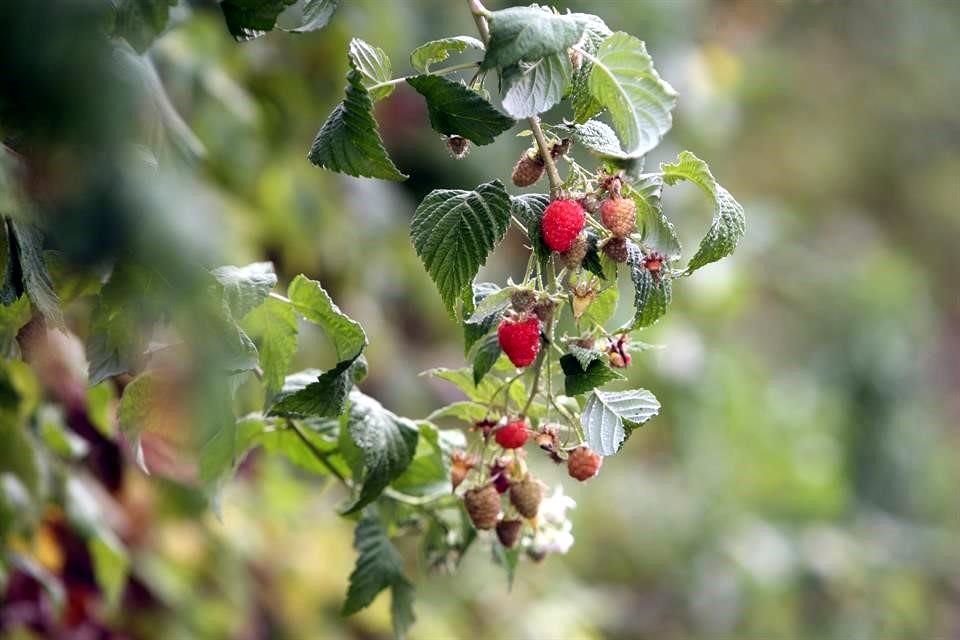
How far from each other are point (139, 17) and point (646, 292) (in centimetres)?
25

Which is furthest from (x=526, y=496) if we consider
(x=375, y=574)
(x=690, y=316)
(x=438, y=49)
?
(x=690, y=316)

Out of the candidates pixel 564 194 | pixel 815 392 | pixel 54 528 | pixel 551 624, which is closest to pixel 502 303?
pixel 564 194

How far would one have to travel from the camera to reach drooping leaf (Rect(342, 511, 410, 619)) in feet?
2.20

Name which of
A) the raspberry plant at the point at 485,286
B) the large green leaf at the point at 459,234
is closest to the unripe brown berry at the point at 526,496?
the raspberry plant at the point at 485,286

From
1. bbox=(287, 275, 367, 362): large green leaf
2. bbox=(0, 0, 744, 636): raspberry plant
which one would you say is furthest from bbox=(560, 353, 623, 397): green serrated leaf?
bbox=(287, 275, 367, 362): large green leaf

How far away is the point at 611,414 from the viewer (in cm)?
57

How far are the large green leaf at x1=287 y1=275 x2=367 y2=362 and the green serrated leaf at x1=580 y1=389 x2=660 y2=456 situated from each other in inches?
4.7

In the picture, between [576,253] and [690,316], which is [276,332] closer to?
[576,253]

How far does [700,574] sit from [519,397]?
1934 millimetres

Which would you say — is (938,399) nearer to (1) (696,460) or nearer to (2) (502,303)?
(1) (696,460)

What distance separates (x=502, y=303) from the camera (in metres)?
0.57

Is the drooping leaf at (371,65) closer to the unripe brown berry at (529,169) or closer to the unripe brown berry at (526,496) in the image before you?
the unripe brown berry at (529,169)

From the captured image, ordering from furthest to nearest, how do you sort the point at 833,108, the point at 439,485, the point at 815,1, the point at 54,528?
the point at 833,108 < the point at 815,1 < the point at 54,528 < the point at 439,485

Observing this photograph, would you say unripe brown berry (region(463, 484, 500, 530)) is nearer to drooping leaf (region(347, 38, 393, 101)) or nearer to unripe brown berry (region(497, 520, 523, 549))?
unripe brown berry (region(497, 520, 523, 549))
